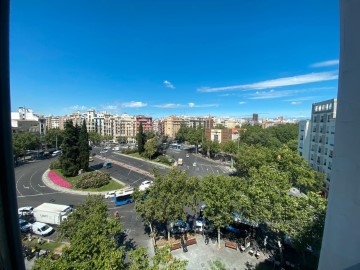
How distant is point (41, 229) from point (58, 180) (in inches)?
580

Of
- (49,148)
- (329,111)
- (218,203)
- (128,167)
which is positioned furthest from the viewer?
(49,148)

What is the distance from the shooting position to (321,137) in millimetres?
29109

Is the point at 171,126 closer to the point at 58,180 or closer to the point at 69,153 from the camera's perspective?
the point at 69,153

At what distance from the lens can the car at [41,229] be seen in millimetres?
15000

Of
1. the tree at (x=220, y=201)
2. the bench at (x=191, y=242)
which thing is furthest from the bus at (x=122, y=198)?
the tree at (x=220, y=201)

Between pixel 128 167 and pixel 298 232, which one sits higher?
pixel 298 232

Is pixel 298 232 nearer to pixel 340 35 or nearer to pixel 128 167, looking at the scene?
pixel 340 35

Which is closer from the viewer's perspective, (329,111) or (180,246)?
(180,246)

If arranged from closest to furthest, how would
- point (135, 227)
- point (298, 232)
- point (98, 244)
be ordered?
point (98, 244) → point (298, 232) → point (135, 227)

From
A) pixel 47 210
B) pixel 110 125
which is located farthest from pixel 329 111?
pixel 110 125

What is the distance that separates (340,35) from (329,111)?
98.4 feet

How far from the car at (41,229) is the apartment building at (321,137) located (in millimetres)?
29985

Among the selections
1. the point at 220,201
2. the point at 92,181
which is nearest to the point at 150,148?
the point at 92,181

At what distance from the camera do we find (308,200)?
10188 mm
